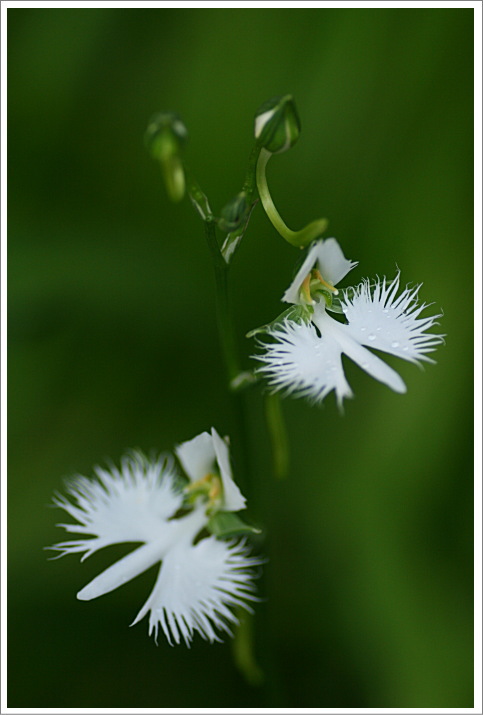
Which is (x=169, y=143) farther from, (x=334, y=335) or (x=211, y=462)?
(x=211, y=462)

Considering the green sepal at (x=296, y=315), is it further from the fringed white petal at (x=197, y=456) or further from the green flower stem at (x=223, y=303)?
the fringed white petal at (x=197, y=456)

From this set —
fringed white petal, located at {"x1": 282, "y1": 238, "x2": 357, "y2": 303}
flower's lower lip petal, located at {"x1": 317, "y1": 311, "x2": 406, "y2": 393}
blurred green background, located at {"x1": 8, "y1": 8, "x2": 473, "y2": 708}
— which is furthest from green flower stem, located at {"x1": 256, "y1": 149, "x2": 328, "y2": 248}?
blurred green background, located at {"x1": 8, "y1": 8, "x2": 473, "y2": 708}

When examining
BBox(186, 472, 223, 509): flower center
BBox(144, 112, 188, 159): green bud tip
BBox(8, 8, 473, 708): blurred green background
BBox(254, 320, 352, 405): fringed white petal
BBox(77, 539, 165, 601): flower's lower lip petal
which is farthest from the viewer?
BBox(8, 8, 473, 708): blurred green background

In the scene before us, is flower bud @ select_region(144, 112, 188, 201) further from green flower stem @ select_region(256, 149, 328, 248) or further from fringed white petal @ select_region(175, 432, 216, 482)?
fringed white petal @ select_region(175, 432, 216, 482)

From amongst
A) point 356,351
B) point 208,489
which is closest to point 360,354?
point 356,351

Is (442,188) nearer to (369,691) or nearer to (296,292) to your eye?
(296,292)
